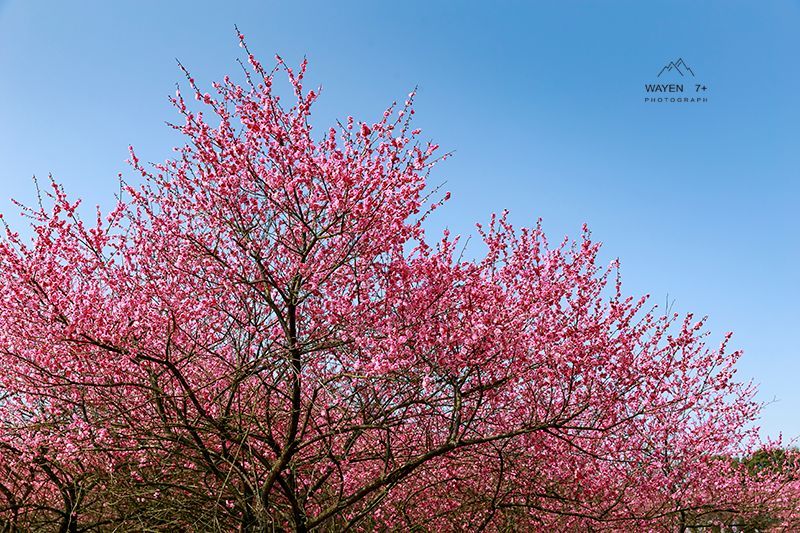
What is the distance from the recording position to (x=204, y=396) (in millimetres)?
6070

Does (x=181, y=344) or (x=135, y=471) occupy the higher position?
(x=181, y=344)

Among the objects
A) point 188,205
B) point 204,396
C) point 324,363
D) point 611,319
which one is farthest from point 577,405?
point 188,205

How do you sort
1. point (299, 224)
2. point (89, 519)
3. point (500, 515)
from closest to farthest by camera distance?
point (299, 224) → point (89, 519) → point (500, 515)

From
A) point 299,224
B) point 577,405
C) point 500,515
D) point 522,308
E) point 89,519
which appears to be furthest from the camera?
point 500,515

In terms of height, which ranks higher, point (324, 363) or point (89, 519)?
point (324, 363)

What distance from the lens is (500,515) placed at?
8086 millimetres

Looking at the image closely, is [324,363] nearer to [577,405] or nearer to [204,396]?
[204,396]

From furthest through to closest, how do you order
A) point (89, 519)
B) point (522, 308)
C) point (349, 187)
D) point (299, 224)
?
point (89, 519)
point (522, 308)
point (299, 224)
point (349, 187)

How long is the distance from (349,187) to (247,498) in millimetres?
2858

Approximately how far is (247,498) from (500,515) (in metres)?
3.78

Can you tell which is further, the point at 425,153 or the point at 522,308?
the point at 522,308

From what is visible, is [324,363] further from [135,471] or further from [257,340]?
[135,471]

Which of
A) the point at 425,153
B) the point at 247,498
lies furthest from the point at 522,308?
the point at 247,498

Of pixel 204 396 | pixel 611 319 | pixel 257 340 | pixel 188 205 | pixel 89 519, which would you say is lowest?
pixel 89 519
